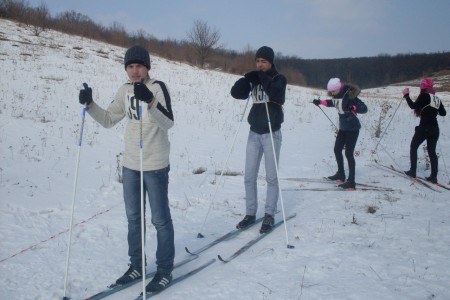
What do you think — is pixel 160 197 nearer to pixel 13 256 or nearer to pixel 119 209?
pixel 13 256

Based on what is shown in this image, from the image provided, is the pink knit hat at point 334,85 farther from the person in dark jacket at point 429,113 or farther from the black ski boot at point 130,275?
the black ski boot at point 130,275

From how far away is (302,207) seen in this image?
248 inches

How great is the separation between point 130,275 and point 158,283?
1.27 feet

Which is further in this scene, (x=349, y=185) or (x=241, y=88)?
(x=349, y=185)

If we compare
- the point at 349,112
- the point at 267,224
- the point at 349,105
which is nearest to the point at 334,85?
the point at 349,105

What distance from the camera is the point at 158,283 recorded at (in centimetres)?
346

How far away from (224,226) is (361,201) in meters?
2.89

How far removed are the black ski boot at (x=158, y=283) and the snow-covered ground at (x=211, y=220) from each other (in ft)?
0.33

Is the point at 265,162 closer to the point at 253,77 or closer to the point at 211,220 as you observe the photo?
the point at 253,77

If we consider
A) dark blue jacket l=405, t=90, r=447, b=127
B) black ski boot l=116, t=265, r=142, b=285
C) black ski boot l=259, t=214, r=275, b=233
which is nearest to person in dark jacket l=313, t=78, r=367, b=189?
dark blue jacket l=405, t=90, r=447, b=127

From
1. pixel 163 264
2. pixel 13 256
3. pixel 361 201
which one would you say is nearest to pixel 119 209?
pixel 13 256

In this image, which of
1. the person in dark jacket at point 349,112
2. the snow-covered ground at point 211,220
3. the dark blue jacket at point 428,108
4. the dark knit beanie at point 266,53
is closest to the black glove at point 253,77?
the dark knit beanie at point 266,53

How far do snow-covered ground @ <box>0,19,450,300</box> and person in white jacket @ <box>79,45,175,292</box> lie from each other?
37 cm

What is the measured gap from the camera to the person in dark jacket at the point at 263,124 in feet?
15.9
